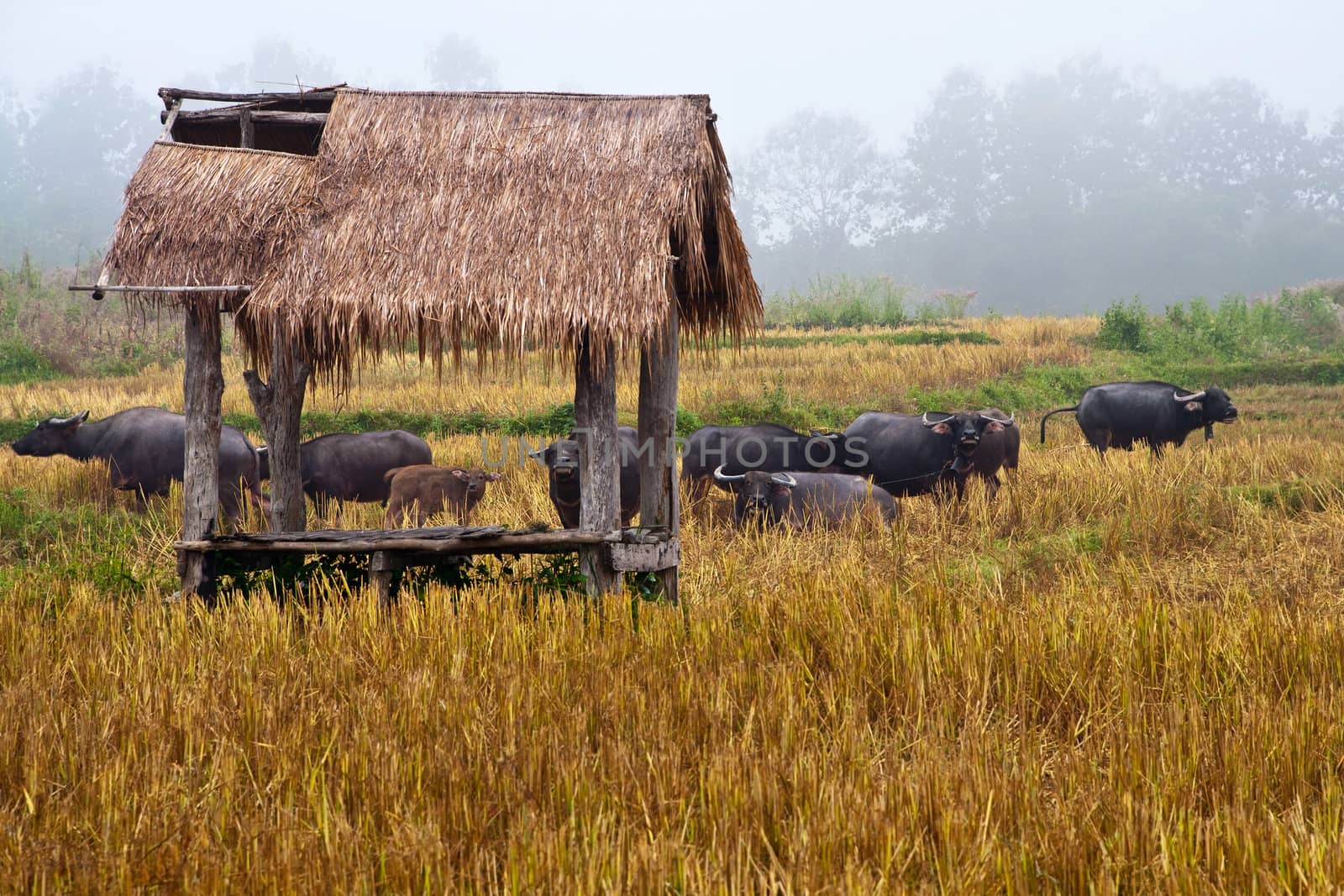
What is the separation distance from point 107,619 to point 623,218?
3259mm

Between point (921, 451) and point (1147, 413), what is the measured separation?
14.3ft

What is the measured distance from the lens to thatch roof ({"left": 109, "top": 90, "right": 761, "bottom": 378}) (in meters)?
5.38

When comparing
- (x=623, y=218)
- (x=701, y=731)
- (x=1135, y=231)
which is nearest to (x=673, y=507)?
(x=623, y=218)

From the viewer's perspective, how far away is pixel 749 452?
9.97 m

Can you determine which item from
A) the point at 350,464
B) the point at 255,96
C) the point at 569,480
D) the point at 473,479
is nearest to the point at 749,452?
the point at 569,480

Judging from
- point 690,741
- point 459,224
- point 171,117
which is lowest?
point 690,741

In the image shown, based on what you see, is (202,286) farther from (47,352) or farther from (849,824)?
(47,352)

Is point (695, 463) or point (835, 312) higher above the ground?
point (835, 312)

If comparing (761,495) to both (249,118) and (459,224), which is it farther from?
(249,118)

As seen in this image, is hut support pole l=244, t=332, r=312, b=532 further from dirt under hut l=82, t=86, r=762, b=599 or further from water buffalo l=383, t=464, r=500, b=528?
water buffalo l=383, t=464, r=500, b=528

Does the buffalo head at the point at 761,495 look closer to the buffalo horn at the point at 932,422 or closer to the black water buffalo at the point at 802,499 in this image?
the black water buffalo at the point at 802,499

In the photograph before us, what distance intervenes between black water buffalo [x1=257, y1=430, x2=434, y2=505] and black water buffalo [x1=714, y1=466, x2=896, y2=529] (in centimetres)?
319

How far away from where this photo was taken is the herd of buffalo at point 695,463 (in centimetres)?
880

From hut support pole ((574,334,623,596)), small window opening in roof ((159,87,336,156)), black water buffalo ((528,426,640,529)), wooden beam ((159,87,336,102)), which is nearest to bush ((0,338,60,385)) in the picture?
black water buffalo ((528,426,640,529))
